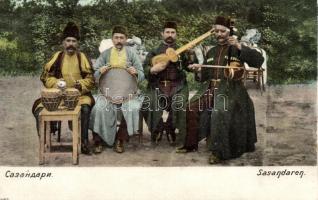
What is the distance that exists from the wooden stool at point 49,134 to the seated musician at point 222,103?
1212 mm

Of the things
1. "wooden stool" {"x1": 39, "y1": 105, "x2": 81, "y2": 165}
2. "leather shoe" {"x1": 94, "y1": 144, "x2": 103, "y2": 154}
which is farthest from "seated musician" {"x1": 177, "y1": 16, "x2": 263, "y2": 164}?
"wooden stool" {"x1": 39, "y1": 105, "x2": 81, "y2": 165}

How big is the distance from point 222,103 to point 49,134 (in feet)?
6.23

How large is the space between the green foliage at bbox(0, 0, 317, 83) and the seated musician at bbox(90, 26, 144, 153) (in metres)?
0.17

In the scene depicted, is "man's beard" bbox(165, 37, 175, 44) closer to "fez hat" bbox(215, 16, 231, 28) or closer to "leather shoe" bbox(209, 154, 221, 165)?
"fez hat" bbox(215, 16, 231, 28)

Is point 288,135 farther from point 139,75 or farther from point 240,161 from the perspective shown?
point 139,75

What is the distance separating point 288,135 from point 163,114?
4.79ft

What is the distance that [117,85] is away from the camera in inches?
227

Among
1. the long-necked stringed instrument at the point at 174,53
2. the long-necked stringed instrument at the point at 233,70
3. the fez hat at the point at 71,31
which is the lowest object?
the long-necked stringed instrument at the point at 233,70

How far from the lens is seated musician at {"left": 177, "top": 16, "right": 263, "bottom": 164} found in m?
5.71

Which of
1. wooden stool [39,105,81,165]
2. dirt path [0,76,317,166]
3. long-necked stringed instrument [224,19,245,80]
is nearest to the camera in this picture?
wooden stool [39,105,81,165]

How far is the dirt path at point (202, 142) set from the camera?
19.0 feet

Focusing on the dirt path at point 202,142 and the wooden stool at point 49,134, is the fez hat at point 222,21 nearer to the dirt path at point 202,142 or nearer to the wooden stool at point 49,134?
the dirt path at point 202,142

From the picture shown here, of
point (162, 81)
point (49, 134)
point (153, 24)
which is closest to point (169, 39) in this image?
point (153, 24)

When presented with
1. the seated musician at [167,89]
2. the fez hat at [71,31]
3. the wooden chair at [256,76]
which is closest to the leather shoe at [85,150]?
the seated musician at [167,89]
